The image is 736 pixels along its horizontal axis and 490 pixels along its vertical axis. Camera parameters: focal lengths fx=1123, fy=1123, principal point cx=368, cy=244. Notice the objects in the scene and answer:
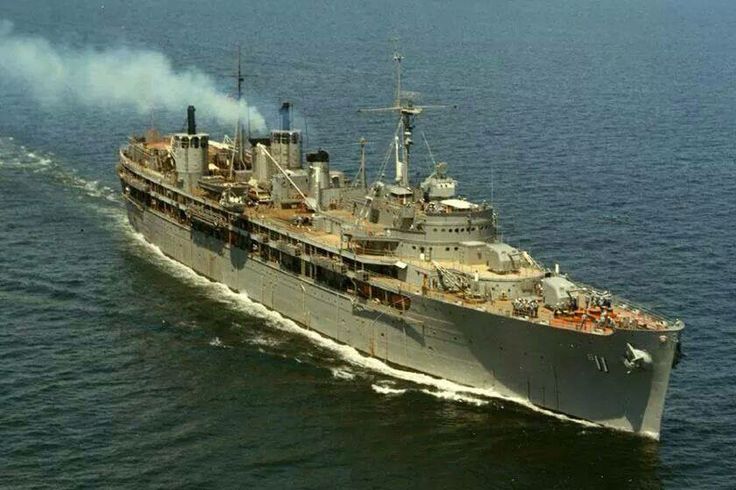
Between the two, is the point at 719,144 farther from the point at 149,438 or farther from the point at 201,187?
the point at 149,438

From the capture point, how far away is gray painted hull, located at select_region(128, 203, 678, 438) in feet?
175

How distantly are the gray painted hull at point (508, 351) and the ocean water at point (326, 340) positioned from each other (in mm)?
939

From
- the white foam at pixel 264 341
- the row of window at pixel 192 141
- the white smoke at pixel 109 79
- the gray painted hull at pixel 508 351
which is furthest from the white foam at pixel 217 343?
the white smoke at pixel 109 79

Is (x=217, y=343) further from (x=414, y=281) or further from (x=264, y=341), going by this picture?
(x=414, y=281)

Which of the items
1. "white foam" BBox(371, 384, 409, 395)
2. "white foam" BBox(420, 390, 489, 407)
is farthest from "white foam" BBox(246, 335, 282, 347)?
"white foam" BBox(420, 390, 489, 407)

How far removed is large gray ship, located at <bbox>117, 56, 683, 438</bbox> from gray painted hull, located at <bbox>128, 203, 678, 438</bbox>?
0.22ft

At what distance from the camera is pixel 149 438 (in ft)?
173

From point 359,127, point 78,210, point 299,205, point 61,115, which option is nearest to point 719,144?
point 359,127

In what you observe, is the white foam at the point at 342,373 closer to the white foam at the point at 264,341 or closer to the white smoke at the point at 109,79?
the white foam at the point at 264,341

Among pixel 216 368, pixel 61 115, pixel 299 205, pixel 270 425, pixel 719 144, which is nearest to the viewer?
pixel 270 425

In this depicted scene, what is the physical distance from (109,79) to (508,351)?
9137 centimetres

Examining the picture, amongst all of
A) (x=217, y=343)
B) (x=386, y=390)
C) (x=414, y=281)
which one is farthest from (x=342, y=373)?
(x=217, y=343)

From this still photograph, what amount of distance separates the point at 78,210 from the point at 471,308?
147 ft

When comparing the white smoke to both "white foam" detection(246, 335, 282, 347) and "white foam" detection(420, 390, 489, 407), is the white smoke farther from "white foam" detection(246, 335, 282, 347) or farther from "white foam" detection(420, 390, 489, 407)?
"white foam" detection(420, 390, 489, 407)
